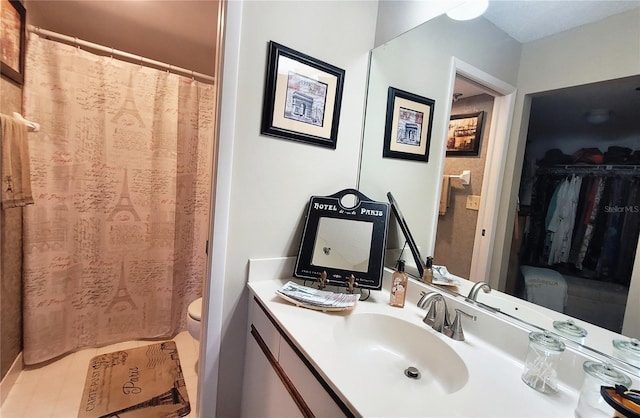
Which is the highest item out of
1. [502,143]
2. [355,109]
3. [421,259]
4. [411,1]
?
[411,1]

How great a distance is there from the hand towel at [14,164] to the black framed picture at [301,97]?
1.21m

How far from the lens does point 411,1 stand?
4.11 feet

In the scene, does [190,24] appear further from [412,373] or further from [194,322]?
[412,373]

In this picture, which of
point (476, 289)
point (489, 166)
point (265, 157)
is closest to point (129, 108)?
point (265, 157)

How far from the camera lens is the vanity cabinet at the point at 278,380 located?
73cm

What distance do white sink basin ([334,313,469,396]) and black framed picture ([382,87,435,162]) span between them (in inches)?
30.4

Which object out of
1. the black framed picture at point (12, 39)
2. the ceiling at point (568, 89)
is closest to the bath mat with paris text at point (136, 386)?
the black framed picture at point (12, 39)

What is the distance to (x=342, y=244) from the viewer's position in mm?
1298

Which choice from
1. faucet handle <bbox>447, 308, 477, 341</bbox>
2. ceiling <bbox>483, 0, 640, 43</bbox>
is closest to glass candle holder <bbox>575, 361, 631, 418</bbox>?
faucet handle <bbox>447, 308, 477, 341</bbox>

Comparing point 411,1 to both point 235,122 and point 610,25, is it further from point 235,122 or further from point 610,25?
point 235,122

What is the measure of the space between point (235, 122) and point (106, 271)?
153cm

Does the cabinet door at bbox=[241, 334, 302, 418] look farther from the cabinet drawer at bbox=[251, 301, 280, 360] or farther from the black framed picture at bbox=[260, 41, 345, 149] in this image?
the black framed picture at bbox=[260, 41, 345, 149]

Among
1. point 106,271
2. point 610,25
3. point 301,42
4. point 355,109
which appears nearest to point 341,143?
point 355,109

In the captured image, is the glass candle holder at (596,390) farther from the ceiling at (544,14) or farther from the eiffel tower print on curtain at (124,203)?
the eiffel tower print on curtain at (124,203)
